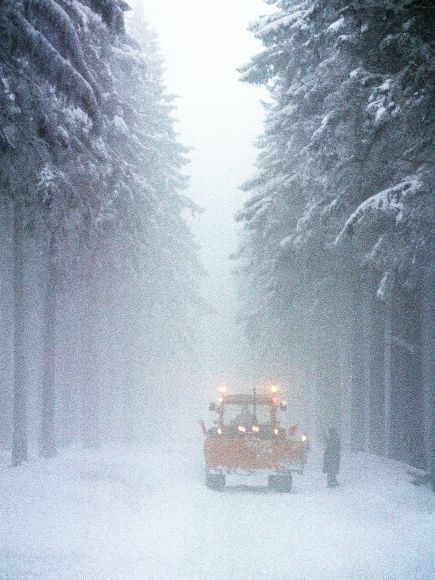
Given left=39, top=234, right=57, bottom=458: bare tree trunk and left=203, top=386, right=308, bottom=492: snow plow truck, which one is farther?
left=39, top=234, right=57, bottom=458: bare tree trunk

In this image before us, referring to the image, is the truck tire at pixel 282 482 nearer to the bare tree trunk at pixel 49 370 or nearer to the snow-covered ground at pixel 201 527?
the snow-covered ground at pixel 201 527

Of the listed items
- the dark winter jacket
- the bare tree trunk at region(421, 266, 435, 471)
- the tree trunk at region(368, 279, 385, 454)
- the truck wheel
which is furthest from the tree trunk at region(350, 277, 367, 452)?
the truck wheel

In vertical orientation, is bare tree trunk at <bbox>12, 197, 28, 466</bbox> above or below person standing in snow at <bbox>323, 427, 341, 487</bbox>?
above

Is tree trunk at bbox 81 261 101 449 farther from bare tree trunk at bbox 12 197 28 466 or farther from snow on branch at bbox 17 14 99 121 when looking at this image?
snow on branch at bbox 17 14 99 121

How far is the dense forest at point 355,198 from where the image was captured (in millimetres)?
11531

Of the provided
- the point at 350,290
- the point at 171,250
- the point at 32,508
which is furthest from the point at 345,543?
the point at 171,250

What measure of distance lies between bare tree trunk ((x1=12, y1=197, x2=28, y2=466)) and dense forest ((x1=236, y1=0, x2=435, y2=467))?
7.42 meters

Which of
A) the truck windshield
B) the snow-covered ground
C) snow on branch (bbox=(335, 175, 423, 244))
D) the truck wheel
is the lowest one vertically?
the truck wheel

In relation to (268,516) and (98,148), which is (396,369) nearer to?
(268,516)

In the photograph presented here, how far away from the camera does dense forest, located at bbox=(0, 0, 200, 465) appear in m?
11.8

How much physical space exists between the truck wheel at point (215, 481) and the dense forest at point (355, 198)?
4.74 metres

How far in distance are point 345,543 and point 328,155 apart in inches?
337

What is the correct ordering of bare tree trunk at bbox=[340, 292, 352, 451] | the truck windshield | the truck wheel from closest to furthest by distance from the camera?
the truck wheel → the truck windshield → bare tree trunk at bbox=[340, 292, 352, 451]

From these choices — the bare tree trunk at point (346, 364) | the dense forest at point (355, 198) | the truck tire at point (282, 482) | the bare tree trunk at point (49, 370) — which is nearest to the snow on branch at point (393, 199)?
the dense forest at point (355, 198)
